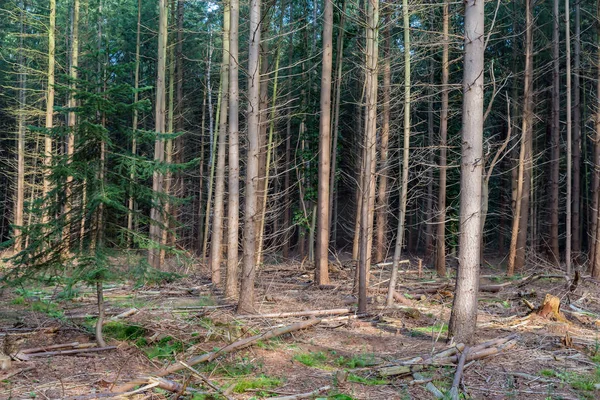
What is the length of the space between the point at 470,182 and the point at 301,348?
3560 mm

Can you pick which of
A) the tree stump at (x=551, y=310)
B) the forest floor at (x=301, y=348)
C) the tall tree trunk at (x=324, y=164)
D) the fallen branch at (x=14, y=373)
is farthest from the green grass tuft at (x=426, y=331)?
the fallen branch at (x=14, y=373)

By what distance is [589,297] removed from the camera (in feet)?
39.5

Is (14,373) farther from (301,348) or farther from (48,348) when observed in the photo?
(301,348)

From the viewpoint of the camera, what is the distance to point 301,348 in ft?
25.2

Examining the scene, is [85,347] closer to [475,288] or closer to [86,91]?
[86,91]

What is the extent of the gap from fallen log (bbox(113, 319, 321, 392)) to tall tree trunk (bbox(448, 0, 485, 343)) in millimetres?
2528

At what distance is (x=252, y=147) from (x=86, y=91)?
3.64 metres

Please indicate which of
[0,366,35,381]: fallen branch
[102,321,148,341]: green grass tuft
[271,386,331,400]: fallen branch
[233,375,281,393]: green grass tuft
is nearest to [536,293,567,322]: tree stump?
[271,386,331,400]: fallen branch

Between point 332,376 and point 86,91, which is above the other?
point 86,91

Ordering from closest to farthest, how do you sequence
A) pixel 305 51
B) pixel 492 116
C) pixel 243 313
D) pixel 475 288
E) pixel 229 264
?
pixel 475 288
pixel 243 313
pixel 229 264
pixel 305 51
pixel 492 116

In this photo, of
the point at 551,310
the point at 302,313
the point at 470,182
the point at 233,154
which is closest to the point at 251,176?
the point at 233,154

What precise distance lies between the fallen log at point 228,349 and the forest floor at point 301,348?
0.08 m

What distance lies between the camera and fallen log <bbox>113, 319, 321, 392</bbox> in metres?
5.25

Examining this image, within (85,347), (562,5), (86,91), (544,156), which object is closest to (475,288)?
(85,347)
